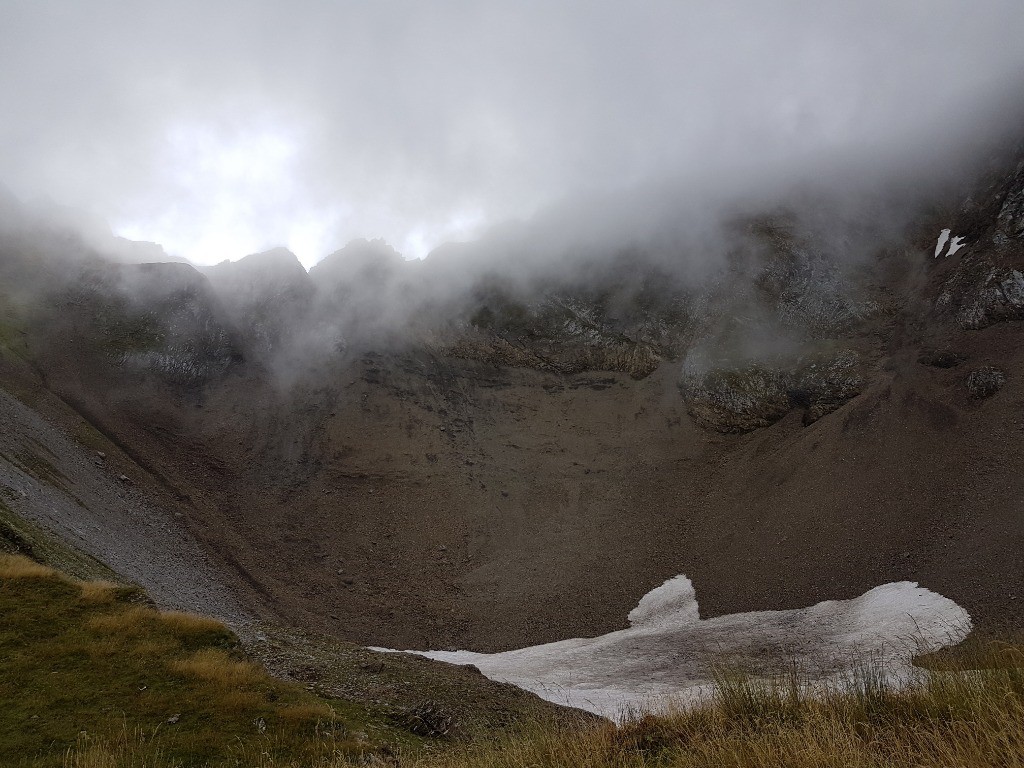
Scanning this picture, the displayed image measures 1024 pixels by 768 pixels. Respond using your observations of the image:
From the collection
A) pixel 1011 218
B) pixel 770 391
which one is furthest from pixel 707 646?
pixel 1011 218

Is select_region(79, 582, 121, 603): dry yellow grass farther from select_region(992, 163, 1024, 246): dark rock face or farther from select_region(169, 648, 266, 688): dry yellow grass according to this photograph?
select_region(992, 163, 1024, 246): dark rock face

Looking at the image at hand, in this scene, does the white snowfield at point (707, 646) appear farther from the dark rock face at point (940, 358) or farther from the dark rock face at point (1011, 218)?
the dark rock face at point (1011, 218)

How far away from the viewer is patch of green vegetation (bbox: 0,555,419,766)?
8.91 m

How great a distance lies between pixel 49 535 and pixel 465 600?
32450 millimetres

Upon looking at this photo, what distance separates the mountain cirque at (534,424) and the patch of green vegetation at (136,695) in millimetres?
19317

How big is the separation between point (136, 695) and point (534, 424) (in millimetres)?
67327

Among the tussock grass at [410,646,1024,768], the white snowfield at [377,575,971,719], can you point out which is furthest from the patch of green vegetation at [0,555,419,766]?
the white snowfield at [377,575,971,719]

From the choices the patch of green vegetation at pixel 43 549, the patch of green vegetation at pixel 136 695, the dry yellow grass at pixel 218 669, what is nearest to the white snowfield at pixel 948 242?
the patch of green vegetation at pixel 136 695

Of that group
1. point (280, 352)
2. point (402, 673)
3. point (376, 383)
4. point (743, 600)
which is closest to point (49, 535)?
point (402, 673)

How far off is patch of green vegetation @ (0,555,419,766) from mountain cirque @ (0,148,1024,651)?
19.3 metres

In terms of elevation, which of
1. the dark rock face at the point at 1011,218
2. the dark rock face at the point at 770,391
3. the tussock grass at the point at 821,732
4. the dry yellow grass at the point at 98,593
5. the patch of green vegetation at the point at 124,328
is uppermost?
the patch of green vegetation at the point at 124,328

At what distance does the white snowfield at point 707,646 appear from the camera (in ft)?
90.2

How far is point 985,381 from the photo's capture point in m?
51.2

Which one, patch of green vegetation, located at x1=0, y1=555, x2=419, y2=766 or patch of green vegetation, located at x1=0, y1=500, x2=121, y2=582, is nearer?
patch of green vegetation, located at x1=0, y1=555, x2=419, y2=766
